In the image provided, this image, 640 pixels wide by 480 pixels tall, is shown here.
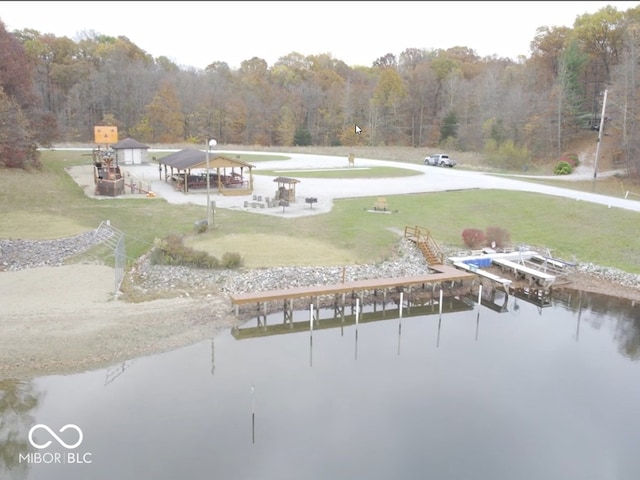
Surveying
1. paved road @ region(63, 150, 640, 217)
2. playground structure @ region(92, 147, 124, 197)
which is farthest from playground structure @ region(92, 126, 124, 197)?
paved road @ region(63, 150, 640, 217)

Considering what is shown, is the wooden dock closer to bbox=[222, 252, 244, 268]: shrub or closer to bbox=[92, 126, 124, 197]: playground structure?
bbox=[222, 252, 244, 268]: shrub

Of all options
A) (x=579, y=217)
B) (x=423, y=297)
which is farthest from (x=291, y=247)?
(x=579, y=217)

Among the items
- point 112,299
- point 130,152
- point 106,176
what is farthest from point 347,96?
point 112,299

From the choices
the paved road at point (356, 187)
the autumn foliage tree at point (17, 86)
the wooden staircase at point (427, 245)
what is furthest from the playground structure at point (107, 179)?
the wooden staircase at point (427, 245)

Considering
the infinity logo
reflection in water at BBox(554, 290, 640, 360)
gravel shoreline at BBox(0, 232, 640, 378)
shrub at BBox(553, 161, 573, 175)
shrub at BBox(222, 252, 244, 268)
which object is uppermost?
shrub at BBox(553, 161, 573, 175)

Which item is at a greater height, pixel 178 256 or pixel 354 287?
pixel 178 256

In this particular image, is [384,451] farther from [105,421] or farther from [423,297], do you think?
[423,297]

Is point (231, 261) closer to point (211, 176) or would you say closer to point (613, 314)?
point (613, 314)
